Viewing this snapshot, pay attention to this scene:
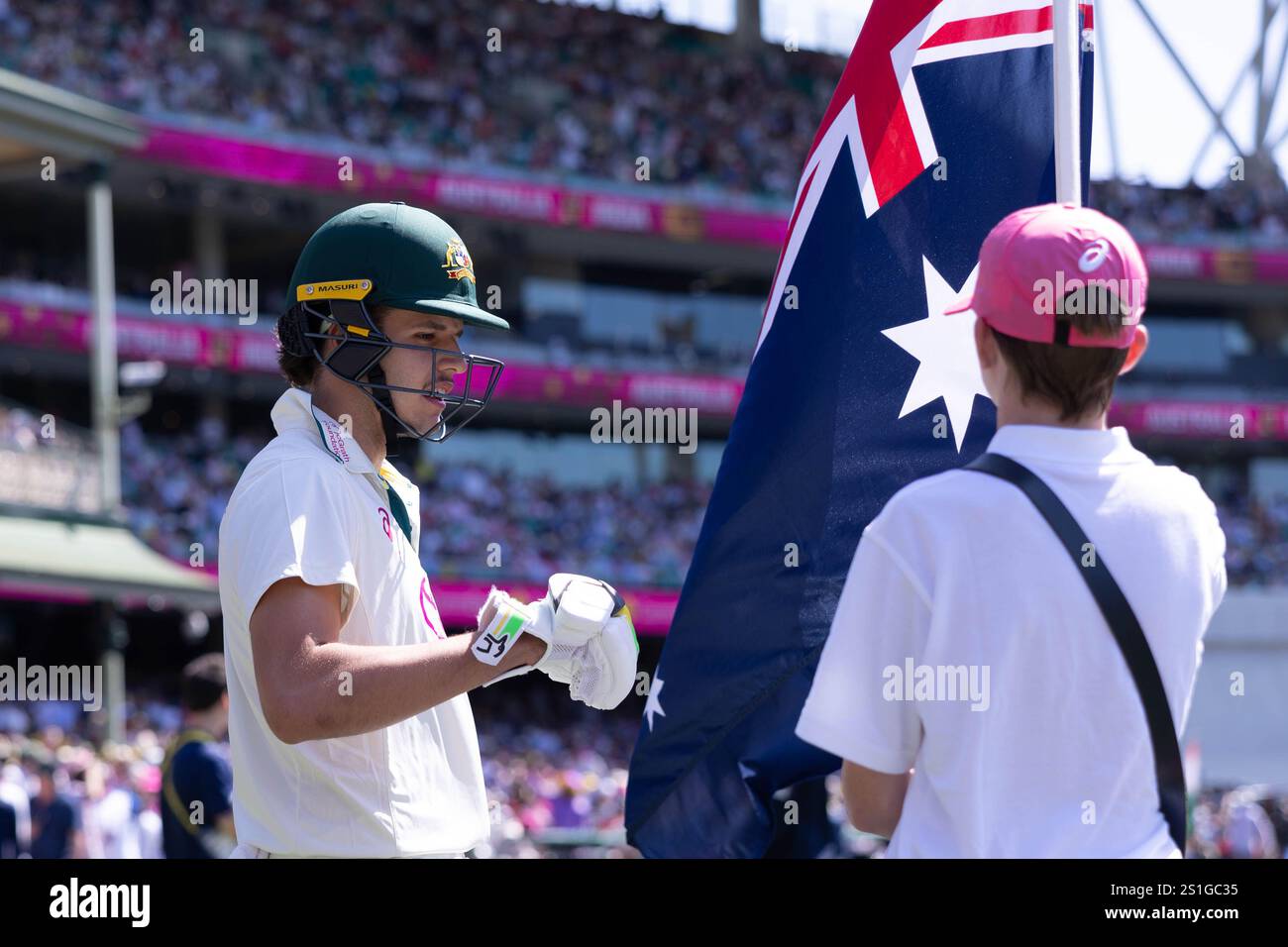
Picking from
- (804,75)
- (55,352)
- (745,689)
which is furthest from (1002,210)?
(804,75)

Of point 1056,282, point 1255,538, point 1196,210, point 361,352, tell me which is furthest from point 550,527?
point 1056,282

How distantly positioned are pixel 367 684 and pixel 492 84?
101 feet

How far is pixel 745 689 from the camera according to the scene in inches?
136

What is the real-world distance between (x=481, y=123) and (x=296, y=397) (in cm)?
2842

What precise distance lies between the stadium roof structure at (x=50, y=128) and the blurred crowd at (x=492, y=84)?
219 inches

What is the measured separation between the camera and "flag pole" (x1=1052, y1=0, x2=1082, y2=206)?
3.11 meters

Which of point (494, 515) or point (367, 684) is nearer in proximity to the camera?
point (367, 684)

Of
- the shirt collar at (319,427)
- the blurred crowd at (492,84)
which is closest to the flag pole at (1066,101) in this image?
the shirt collar at (319,427)

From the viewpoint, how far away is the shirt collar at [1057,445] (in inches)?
81.6

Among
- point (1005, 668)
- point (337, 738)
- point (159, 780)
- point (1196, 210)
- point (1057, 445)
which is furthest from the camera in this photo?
point (1196, 210)

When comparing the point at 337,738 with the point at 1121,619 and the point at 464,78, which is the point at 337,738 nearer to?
the point at 1121,619

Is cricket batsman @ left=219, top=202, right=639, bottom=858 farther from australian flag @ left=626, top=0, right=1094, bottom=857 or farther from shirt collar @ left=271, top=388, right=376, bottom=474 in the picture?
australian flag @ left=626, top=0, right=1094, bottom=857

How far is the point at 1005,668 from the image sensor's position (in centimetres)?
197

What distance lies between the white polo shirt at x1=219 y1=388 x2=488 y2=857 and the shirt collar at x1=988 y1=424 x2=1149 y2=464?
106 cm
